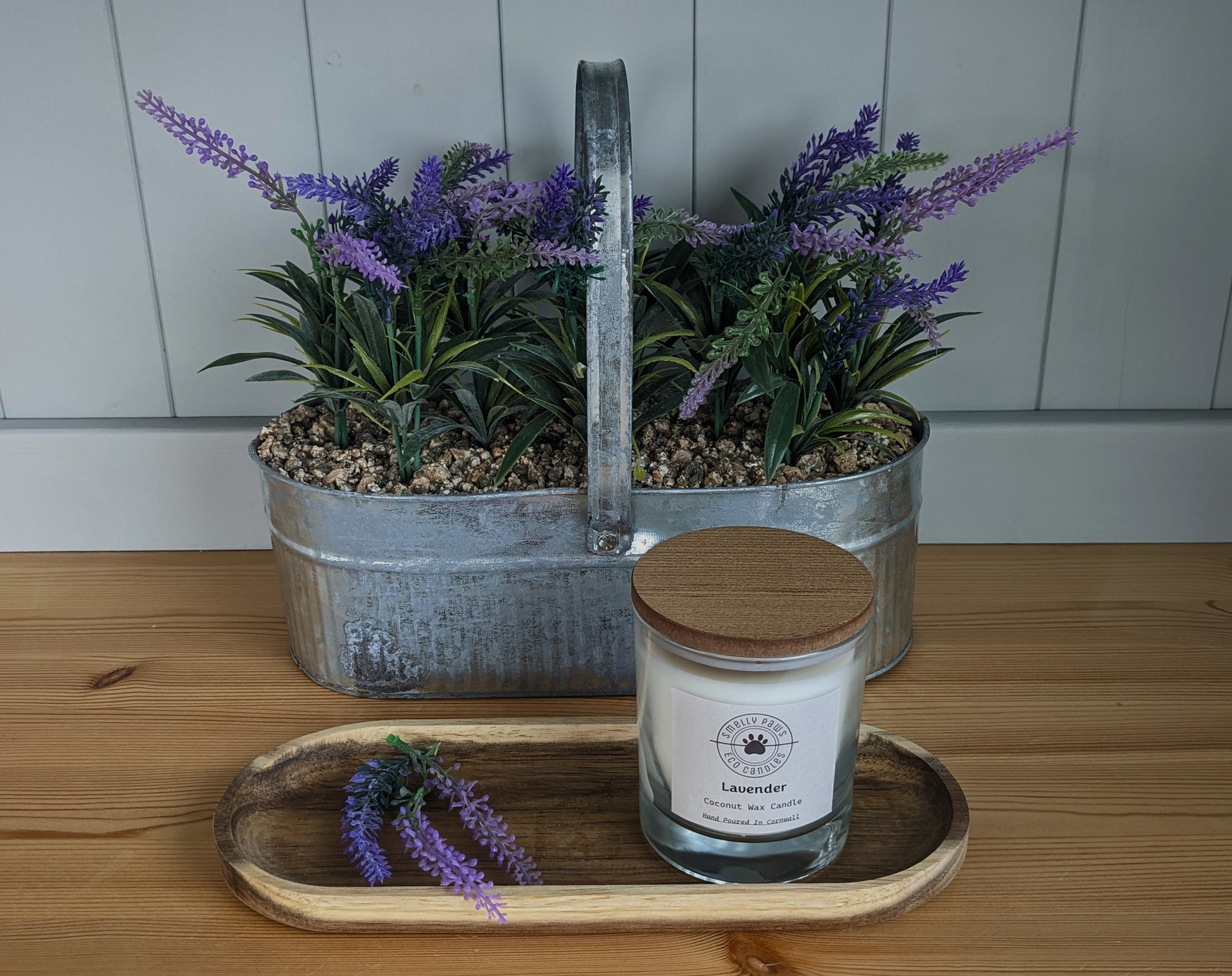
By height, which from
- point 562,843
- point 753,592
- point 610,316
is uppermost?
point 610,316

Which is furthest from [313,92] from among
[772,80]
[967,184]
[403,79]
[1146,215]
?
[1146,215]

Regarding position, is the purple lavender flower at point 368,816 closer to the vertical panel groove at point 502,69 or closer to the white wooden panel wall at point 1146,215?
the vertical panel groove at point 502,69

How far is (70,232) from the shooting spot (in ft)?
2.36

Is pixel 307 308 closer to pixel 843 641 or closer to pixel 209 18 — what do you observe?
pixel 209 18

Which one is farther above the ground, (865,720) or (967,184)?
(967,184)

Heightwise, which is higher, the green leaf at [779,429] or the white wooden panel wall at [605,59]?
the white wooden panel wall at [605,59]

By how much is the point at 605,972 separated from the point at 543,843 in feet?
0.24

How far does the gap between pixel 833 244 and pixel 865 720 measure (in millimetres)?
245

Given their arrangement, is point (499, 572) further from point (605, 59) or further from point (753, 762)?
point (605, 59)

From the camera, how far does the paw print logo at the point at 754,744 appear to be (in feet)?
1.42

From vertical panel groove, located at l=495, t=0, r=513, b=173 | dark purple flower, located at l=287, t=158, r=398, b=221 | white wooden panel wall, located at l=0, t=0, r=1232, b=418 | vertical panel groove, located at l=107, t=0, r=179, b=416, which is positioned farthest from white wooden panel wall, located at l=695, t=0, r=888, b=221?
vertical panel groove, located at l=107, t=0, r=179, b=416

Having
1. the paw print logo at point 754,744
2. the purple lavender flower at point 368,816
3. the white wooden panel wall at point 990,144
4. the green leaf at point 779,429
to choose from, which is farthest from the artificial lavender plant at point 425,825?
the white wooden panel wall at point 990,144

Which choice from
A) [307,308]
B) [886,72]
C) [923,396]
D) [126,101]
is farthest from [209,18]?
[923,396]

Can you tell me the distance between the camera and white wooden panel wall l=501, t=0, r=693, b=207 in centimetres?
66
